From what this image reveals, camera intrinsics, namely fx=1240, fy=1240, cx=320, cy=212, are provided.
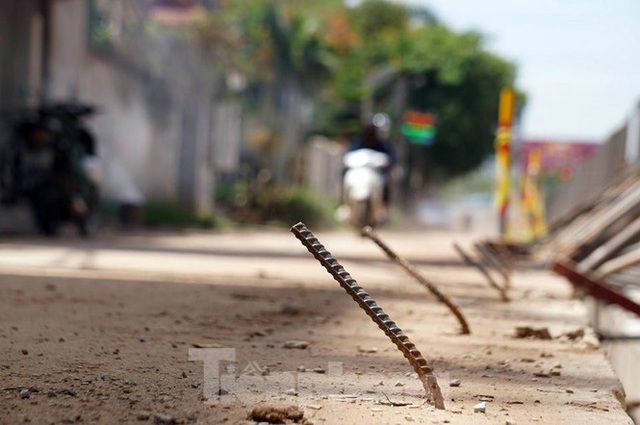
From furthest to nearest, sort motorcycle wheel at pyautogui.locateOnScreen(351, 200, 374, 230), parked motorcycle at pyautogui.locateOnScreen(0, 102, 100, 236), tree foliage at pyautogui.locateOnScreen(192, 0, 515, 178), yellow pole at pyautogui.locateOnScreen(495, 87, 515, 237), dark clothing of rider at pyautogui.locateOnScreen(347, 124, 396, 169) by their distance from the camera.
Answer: tree foliage at pyautogui.locateOnScreen(192, 0, 515, 178), yellow pole at pyautogui.locateOnScreen(495, 87, 515, 237), dark clothing of rider at pyautogui.locateOnScreen(347, 124, 396, 169), parked motorcycle at pyautogui.locateOnScreen(0, 102, 100, 236), motorcycle wheel at pyautogui.locateOnScreen(351, 200, 374, 230)

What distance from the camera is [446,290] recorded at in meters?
10.4

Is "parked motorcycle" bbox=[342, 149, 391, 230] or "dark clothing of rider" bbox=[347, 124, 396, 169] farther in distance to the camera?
"dark clothing of rider" bbox=[347, 124, 396, 169]

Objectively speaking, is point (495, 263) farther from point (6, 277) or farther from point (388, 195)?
point (388, 195)

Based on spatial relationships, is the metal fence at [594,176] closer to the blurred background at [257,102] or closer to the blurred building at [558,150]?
the blurred background at [257,102]

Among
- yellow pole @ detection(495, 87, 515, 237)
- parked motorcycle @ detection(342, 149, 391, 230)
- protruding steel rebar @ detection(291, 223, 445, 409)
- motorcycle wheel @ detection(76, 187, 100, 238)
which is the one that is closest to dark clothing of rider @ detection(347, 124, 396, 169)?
parked motorcycle @ detection(342, 149, 391, 230)

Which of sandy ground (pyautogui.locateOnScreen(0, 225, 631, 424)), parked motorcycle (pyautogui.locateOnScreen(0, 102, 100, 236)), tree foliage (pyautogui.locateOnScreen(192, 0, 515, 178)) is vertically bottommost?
sandy ground (pyautogui.locateOnScreen(0, 225, 631, 424))

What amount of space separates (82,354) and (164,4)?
136 feet

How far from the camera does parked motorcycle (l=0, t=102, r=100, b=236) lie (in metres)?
16.6

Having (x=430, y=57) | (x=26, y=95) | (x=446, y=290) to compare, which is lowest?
(x=446, y=290)

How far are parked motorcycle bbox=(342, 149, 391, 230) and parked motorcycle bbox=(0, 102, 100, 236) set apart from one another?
3.51m

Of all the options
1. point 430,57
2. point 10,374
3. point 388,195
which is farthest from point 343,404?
point 430,57

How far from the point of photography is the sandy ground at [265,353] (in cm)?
399

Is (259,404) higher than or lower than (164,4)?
lower

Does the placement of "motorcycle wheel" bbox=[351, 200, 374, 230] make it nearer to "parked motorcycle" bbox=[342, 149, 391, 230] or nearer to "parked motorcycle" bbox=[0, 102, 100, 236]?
"parked motorcycle" bbox=[342, 149, 391, 230]
